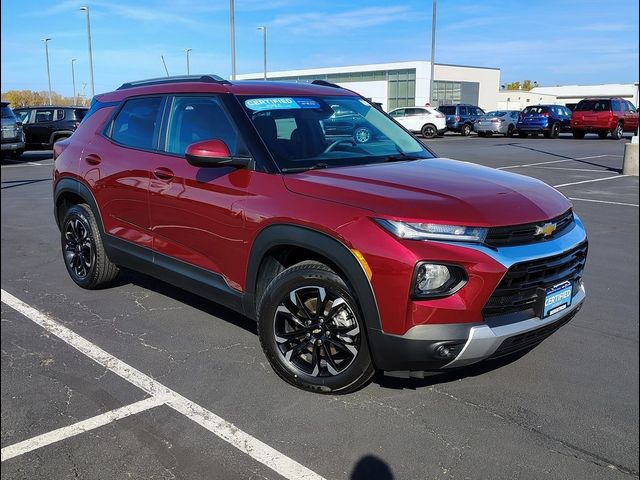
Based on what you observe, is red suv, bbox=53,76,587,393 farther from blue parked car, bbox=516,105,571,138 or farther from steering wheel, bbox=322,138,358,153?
blue parked car, bbox=516,105,571,138

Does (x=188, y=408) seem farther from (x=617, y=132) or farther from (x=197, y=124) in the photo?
(x=617, y=132)

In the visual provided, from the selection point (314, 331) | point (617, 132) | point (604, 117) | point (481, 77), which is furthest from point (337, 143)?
point (481, 77)

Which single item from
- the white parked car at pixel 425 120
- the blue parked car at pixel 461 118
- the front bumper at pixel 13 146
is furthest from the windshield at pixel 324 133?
the blue parked car at pixel 461 118

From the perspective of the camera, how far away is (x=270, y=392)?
3.61 meters

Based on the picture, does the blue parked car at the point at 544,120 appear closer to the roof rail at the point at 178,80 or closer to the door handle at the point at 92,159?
the roof rail at the point at 178,80

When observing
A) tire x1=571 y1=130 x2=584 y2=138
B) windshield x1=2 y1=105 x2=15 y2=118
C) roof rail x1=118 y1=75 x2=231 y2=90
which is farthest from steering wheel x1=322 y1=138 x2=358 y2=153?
tire x1=571 y1=130 x2=584 y2=138

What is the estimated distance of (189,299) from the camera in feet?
17.5

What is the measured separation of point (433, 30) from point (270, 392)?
3623 centimetres

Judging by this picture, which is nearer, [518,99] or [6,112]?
[6,112]

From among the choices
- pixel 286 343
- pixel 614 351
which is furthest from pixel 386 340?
pixel 614 351

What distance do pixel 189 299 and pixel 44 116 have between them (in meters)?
19.4

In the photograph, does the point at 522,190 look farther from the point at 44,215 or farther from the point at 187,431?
the point at 44,215

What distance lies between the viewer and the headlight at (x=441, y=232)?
301 cm

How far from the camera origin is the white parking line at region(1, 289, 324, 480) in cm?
288
